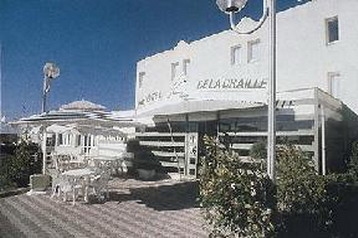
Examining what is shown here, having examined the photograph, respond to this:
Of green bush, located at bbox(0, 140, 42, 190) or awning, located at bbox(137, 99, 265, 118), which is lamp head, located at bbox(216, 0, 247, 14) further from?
green bush, located at bbox(0, 140, 42, 190)

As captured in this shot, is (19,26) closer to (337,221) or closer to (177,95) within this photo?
(337,221)

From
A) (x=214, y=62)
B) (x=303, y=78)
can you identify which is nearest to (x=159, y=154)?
(x=214, y=62)

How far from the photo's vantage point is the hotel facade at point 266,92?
9359 mm

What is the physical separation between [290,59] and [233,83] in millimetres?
1952

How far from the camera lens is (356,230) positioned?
19.3ft

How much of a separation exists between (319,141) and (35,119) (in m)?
6.17

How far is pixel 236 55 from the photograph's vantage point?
14133 millimetres

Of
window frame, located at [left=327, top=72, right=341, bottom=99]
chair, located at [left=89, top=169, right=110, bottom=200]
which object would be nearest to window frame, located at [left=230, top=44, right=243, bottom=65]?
window frame, located at [left=327, top=72, right=341, bottom=99]

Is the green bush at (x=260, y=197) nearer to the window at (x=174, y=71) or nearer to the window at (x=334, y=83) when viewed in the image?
the window at (x=334, y=83)

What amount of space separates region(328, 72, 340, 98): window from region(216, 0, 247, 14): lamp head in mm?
6851

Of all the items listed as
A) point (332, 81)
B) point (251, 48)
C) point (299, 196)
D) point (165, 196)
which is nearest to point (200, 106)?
point (165, 196)

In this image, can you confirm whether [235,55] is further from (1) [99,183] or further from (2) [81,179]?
(2) [81,179]

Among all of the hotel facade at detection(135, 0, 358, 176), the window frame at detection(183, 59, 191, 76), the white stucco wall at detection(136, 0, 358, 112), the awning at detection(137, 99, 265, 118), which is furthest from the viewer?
the window frame at detection(183, 59, 191, 76)

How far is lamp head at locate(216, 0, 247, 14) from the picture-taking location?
500 centimetres
